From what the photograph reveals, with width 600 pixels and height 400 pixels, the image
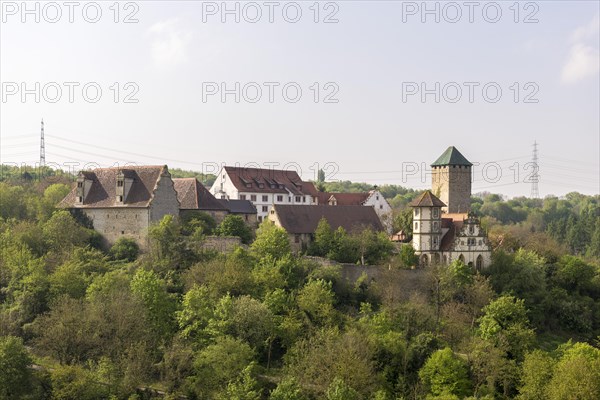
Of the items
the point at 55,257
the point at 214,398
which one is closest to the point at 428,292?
the point at 214,398

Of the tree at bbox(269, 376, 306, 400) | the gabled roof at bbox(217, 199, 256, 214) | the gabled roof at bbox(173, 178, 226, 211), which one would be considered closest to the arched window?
the gabled roof at bbox(217, 199, 256, 214)

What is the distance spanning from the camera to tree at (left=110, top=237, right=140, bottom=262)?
55.1 meters

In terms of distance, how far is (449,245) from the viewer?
182ft

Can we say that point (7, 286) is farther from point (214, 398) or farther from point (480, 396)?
point (480, 396)

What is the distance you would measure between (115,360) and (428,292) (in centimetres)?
2111

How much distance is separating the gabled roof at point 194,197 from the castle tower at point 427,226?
Result: 1519 cm

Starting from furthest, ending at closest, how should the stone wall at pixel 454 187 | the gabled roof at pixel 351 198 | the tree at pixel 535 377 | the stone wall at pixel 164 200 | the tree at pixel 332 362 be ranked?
1. the gabled roof at pixel 351 198
2. the stone wall at pixel 454 187
3. the stone wall at pixel 164 200
4. the tree at pixel 535 377
5. the tree at pixel 332 362

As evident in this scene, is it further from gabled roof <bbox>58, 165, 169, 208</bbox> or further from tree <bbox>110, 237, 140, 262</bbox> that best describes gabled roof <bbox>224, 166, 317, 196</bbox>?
tree <bbox>110, 237, 140, 262</bbox>

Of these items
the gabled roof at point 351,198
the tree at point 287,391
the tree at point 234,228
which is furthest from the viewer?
the gabled roof at point 351,198

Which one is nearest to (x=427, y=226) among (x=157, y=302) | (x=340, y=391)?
(x=340, y=391)

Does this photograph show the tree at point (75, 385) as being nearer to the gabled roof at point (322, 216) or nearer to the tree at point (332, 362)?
the tree at point (332, 362)

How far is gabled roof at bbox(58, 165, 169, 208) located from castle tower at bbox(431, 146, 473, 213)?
2408cm

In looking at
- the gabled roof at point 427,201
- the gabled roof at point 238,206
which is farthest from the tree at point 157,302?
the gabled roof at point 427,201

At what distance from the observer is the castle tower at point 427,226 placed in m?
55.6
